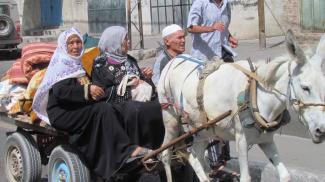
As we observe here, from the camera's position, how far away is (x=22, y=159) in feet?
20.7

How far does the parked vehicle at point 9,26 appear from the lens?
20.5 metres

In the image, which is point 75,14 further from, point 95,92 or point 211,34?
point 95,92

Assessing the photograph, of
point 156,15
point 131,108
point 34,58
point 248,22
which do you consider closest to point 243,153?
point 131,108

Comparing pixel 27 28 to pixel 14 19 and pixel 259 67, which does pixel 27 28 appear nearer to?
pixel 14 19

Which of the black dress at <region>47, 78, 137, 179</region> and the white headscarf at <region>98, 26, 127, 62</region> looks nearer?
the black dress at <region>47, 78, 137, 179</region>

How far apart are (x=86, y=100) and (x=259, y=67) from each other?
1599 millimetres

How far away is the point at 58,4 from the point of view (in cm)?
2722

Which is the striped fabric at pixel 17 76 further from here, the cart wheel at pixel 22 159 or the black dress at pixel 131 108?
the black dress at pixel 131 108

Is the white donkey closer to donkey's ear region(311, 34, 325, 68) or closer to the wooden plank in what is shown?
donkey's ear region(311, 34, 325, 68)

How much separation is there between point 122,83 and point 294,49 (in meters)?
1.94

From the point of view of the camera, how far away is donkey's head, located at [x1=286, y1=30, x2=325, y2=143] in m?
4.28

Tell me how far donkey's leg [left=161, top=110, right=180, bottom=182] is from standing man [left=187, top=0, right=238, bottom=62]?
108cm

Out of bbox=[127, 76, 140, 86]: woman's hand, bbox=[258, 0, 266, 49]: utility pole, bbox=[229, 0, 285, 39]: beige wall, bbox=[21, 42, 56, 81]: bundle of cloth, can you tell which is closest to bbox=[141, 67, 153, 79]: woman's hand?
bbox=[127, 76, 140, 86]: woman's hand

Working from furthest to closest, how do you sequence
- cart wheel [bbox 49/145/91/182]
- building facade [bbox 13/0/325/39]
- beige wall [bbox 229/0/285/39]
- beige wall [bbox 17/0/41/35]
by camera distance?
beige wall [bbox 17/0/41/35] → beige wall [bbox 229/0/285/39] → building facade [bbox 13/0/325/39] → cart wheel [bbox 49/145/91/182]
